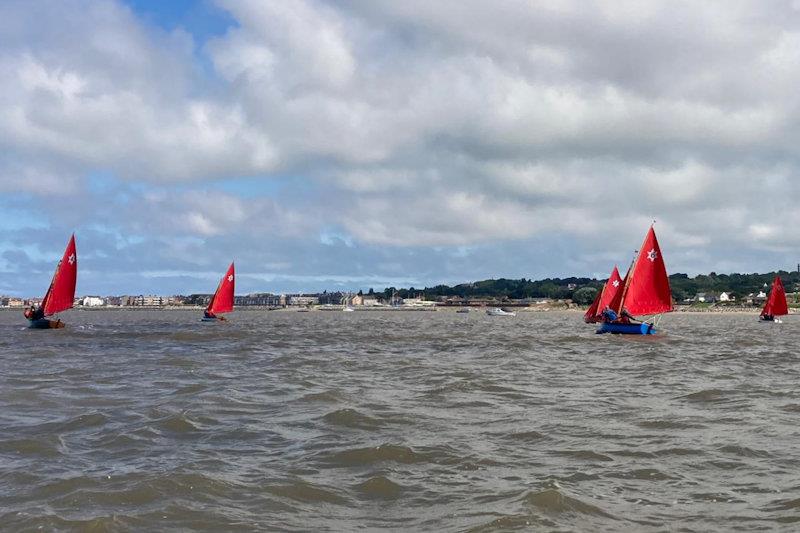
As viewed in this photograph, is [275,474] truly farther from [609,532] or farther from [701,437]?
[701,437]

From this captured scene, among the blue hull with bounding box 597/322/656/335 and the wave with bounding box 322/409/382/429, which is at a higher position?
the blue hull with bounding box 597/322/656/335

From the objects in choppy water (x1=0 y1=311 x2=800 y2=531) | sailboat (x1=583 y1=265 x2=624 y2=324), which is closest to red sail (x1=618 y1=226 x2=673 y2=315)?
sailboat (x1=583 y1=265 x2=624 y2=324)

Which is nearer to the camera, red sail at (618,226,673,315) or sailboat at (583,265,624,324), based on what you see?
red sail at (618,226,673,315)

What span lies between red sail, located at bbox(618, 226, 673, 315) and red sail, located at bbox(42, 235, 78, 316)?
37823 mm

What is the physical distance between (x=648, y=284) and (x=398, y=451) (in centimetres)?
4006

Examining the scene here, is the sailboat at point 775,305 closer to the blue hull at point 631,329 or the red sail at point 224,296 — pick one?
the blue hull at point 631,329

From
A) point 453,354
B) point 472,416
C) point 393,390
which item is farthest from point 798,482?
point 453,354

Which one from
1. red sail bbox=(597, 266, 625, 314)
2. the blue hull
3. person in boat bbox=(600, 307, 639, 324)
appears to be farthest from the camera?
red sail bbox=(597, 266, 625, 314)

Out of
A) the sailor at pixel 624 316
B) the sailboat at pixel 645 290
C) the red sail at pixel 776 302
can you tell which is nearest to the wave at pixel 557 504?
the sailboat at pixel 645 290

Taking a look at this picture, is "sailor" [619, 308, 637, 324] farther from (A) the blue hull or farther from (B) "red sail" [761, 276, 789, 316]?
(B) "red sail" [761, 276, 789, 316]

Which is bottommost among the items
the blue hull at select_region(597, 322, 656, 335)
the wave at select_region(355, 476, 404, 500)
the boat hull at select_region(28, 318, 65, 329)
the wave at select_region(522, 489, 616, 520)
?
the wave at select_region(355, 476, 404, 500)

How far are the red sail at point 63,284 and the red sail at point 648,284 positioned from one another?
124 feet

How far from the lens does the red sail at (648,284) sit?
1900 inches

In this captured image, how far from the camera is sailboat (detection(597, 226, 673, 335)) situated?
48281 mm
